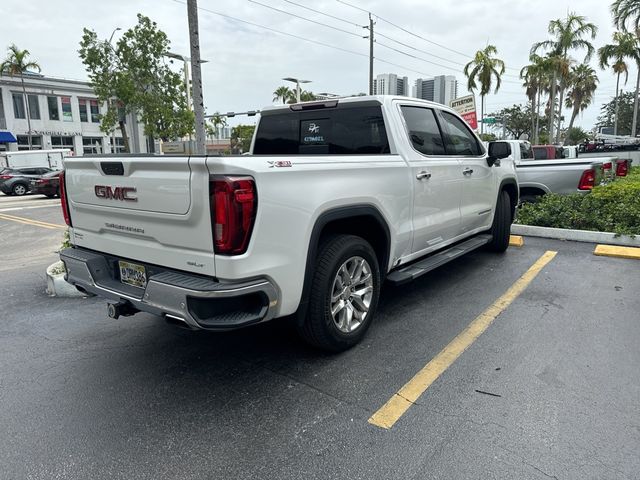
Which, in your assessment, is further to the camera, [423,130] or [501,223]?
[501,223]

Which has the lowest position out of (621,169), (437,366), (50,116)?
(437,366)

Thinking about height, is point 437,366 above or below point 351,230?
below

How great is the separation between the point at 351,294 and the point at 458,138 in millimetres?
2632

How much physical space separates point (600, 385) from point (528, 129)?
69.4 m

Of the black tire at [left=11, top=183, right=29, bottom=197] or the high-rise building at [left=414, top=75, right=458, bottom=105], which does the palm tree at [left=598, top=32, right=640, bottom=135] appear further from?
the black tire at [left=11, top=183, right=29, bottom=197]

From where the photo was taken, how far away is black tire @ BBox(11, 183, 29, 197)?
80.8 ft

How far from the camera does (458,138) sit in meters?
5.31

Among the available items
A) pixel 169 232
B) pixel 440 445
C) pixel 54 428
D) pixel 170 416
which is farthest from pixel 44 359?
pixel 440 445

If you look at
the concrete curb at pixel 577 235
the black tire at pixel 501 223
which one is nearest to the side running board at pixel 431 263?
the black tire at pixel 501 223

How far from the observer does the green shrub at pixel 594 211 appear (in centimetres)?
734

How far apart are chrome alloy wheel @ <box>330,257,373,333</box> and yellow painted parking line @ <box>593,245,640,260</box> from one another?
440cm

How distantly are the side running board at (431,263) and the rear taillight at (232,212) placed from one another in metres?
1.75

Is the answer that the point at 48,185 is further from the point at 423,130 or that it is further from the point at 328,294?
the point at 328,294

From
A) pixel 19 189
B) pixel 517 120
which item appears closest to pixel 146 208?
pixel 19 189
